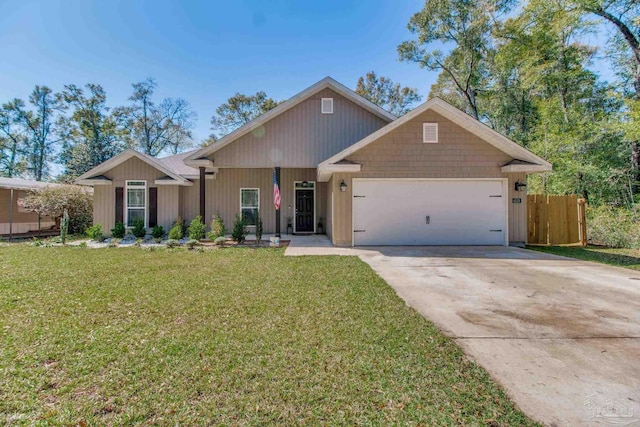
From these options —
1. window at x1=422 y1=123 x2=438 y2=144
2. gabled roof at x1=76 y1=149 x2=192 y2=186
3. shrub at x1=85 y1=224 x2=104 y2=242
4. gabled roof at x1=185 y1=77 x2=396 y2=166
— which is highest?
gabled roof at x1=185 y1=77 x2=396 y2=166

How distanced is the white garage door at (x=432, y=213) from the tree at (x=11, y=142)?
3807cm

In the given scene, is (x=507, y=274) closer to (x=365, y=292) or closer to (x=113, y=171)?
(x=365, y=292)

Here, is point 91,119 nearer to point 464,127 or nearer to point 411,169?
point 411,169

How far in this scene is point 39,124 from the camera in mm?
29984

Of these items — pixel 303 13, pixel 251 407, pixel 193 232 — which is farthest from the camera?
pixel 303 13

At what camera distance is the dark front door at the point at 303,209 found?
13.2 meters

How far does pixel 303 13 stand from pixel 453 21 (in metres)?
11.7

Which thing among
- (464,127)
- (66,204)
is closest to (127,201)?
(66,204)

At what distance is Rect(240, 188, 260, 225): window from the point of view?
13.1m

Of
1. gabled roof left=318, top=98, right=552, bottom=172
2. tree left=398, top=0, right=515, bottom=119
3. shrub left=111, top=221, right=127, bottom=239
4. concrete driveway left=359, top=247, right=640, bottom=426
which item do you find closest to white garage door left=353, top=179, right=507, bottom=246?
gabled roof left=318, top=98, right=552, bottom=172

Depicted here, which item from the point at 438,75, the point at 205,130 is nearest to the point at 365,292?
the point at 438,75

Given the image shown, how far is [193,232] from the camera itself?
10.5 meters

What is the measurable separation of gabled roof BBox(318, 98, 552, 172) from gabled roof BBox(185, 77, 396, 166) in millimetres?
2169

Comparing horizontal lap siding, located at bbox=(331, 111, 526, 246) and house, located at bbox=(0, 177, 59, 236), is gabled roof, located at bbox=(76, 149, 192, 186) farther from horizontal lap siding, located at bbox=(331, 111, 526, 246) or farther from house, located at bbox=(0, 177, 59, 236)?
horizontal lap siding, located at bbox=(331, 111, 526, 246)
